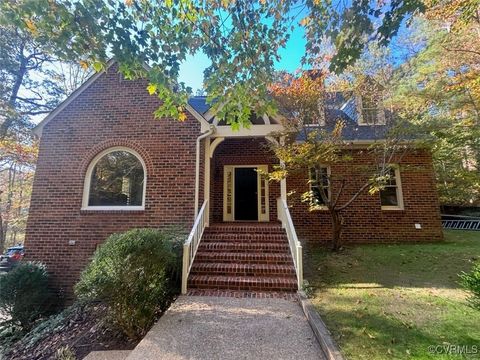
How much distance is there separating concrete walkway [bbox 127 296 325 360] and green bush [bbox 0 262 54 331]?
388 centimetres

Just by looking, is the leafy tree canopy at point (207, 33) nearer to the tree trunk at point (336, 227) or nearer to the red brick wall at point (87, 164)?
the red brick wall at point (87, 164)

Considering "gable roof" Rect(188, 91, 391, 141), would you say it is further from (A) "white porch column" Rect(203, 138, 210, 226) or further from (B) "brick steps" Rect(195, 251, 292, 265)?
(B) "brick steps" Rect(195, 251, 292, 265)

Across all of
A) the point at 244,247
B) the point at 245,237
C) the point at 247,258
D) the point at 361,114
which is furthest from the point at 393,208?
the point at 247,258

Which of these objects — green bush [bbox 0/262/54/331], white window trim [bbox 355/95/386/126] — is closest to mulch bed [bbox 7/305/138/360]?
green bush [bbox 0/262/54/331]

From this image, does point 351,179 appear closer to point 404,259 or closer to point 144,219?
point 404,259

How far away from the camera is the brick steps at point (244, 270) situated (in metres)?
5.74

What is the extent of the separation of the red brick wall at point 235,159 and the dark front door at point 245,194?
0.46m

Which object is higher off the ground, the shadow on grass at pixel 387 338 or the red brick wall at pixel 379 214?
the red brick wall at pixel 379 214

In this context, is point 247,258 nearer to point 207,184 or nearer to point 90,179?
point 207,184

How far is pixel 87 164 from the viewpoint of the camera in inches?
294

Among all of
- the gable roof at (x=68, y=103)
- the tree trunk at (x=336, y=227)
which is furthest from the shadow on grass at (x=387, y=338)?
the gable roof at (x=68, y=103)

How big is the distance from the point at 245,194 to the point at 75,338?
6907mm

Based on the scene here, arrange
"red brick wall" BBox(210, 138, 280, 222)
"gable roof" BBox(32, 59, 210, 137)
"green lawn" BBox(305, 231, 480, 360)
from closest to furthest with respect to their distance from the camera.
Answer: "green lawn" BBox(305, 231, 480, 360) < "gable roof" BBox(32, 59, 210, 137) < "red brick wall" BBox(210, 138, 280, 222)

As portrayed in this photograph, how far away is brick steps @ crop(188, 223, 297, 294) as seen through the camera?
5.38 meters
